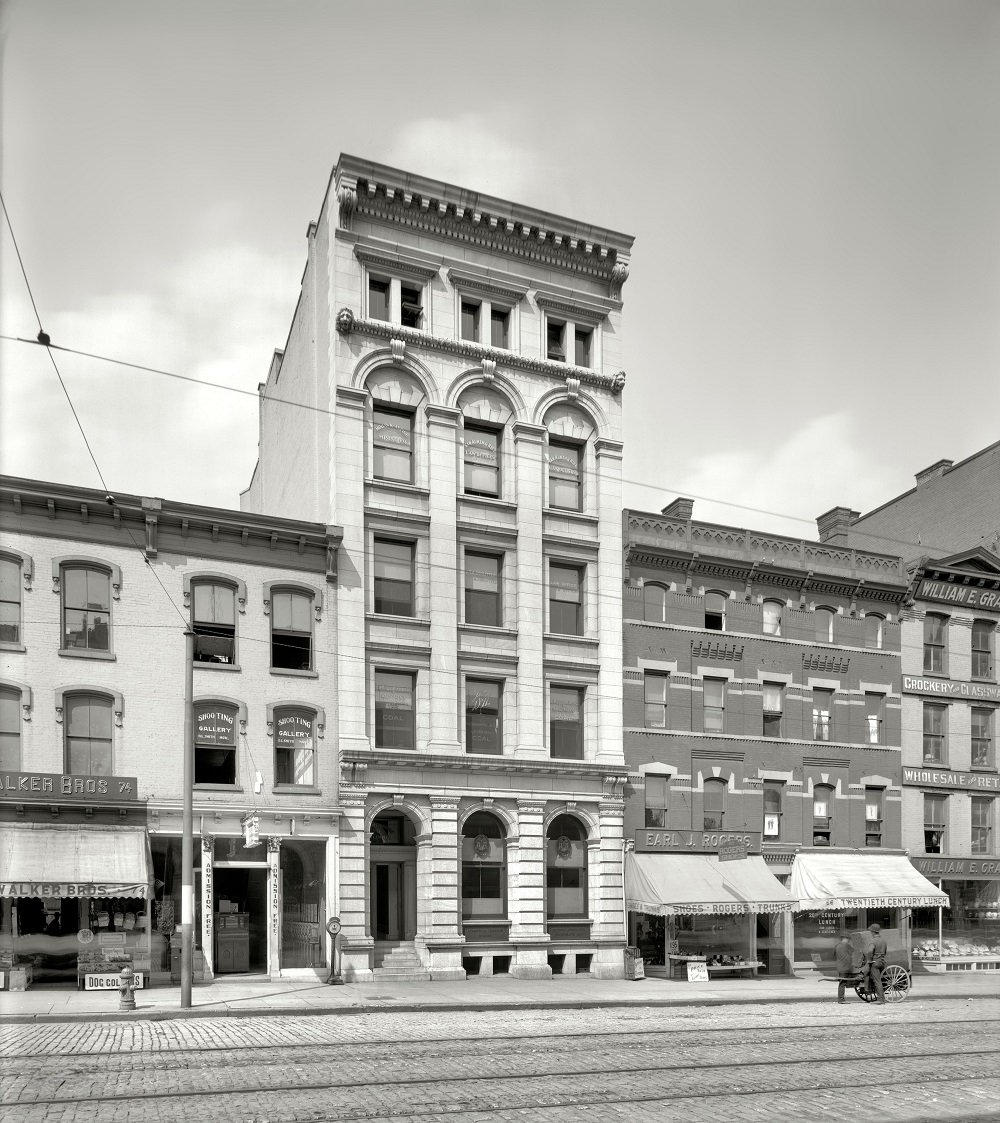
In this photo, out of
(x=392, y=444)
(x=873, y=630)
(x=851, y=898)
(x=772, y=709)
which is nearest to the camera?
(x=392, y=444)

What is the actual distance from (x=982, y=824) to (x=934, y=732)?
372 cm

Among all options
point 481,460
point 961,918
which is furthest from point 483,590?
point 961,918

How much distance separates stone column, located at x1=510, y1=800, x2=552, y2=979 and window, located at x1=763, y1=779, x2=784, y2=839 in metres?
8.38

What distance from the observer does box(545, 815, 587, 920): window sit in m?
33.0

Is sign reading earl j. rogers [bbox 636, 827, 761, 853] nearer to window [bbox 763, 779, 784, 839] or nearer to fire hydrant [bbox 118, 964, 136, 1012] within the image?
window [bbox 763, 779, 784, 839]

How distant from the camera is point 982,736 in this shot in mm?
41594

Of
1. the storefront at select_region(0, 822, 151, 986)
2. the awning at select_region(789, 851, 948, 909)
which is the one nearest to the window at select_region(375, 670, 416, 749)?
the storefront at select_region(0, 822, 151, 986)

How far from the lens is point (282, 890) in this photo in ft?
97.3

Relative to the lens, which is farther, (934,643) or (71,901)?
(934,643)

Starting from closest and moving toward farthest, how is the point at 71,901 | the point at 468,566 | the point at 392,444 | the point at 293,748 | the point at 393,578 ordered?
the point at 71,901, the point at 293,748, the point at 393,578, the point at 392,444, the point at 468,566

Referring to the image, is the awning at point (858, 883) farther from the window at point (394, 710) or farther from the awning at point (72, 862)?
the awning at point (72, 862)

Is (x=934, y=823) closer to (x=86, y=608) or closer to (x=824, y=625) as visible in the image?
(x=824, y=625)

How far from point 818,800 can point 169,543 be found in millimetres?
21834

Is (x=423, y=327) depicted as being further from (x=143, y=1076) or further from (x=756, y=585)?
(x=143, y=1076)
